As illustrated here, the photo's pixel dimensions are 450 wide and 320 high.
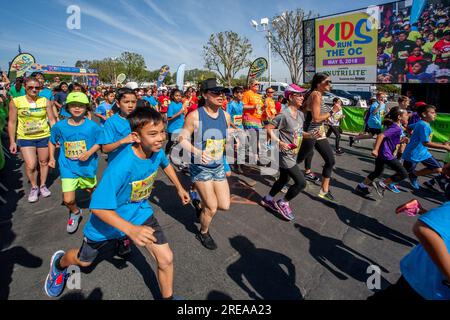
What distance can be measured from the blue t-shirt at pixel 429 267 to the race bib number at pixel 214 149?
80.1 inches

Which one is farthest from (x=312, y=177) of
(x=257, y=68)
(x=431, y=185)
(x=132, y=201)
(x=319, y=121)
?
(x=257, y=68)

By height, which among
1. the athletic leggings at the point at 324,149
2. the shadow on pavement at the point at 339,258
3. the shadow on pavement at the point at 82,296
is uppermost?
the athletic leggings at the point at 324,149

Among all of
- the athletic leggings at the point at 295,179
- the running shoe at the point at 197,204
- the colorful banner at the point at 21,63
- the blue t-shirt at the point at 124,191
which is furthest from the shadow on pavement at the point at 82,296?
the colorful banner at the point at 21,63

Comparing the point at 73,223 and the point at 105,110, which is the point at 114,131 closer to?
the point at 73,223

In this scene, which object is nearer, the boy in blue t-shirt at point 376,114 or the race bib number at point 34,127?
the race bib number at point 34,127

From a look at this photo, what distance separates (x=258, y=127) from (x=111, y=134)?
437 cm

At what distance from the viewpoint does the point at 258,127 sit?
688 cm

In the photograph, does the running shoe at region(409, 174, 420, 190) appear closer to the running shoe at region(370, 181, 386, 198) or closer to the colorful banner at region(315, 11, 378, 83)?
the running shoe at region(370, 181, 386, 198)

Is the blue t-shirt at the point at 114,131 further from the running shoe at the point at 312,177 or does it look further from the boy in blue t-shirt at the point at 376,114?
the boy in blue t-shirt at the point at 376,114

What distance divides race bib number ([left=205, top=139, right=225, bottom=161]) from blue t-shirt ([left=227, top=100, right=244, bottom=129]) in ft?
12.8

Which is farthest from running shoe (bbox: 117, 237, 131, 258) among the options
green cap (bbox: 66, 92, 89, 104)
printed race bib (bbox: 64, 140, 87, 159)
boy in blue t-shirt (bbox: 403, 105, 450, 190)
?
boy in blue t-shirt (bbox: 403, 105, 450, 190)

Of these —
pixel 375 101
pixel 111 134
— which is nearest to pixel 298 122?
pixel 111 134

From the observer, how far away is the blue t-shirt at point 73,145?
11.3ft

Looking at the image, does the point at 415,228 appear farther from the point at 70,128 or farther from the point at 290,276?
the point at 70,128
